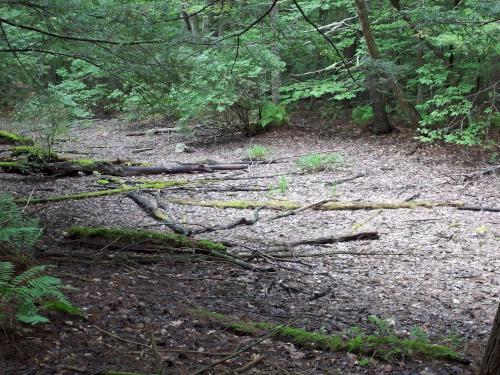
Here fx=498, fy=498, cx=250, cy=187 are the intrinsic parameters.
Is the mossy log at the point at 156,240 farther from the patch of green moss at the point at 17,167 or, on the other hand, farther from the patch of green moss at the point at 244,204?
the patch of green moss at the point at 17,167

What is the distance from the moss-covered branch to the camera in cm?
389

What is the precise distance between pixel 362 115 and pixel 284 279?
11761mm

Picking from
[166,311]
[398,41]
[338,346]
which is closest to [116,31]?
[166,311]

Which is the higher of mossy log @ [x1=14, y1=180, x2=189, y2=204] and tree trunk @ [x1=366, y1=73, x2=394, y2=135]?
tree trunk @ [x1=366, y1=73, x2=394, y2=135]

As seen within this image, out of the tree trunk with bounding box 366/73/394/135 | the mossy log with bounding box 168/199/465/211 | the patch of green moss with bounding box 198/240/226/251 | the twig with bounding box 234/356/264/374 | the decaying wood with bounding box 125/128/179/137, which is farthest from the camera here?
the decaying wood with bounding box 125/128/179/137

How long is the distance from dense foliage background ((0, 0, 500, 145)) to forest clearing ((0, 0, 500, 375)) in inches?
2.1

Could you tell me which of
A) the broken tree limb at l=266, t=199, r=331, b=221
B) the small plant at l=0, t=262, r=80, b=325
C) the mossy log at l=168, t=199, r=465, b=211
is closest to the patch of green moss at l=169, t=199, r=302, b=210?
the mossy log at l=168, t=199, r=465, b=211

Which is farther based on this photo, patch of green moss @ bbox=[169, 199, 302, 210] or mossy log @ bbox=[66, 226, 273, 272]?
patch of green moss @ bbox=[169, 199, 302, 210]

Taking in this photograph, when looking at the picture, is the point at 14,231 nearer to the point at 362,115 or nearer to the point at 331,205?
the point at 331,205

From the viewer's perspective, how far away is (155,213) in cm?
841

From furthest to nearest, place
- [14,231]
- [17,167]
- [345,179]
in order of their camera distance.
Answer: [345,179], [17,167], [14,231]

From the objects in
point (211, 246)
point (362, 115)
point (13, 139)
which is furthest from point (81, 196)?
point (362, 115)

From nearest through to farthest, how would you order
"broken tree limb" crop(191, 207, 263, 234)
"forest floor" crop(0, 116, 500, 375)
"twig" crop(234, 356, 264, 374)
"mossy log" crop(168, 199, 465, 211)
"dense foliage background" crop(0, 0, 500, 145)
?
"twig" crop(234, 356, 264, 374), "forest floor" crop(0, 116, 500, 375), "dense foliage background" crop(0, 0, 500, 145), "broken tree limb" crop(191, 207, 263, 234), "mossy log" crop(168, 199, 465, 211)

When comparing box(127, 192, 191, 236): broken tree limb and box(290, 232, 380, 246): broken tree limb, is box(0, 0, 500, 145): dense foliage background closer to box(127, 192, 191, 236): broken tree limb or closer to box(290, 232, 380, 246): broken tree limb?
box(127, 192, 191, 236): broken tree limb
